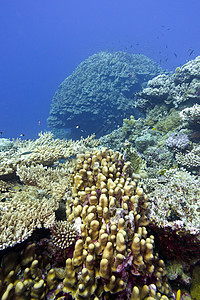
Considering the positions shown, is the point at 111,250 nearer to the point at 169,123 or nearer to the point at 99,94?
the point at 169,123

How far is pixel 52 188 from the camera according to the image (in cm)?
329

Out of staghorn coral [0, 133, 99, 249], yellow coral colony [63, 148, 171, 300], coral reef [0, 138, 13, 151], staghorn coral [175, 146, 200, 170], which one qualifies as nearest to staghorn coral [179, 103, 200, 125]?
staghorn coral [175, 146, 200, 170]

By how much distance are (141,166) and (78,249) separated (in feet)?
14.3

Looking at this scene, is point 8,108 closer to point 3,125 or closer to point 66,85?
point 3,125

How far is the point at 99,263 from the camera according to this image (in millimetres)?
1820

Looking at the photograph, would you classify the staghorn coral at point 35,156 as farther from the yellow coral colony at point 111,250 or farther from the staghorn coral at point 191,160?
the staghorn coral at point 191,160

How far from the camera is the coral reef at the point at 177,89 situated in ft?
32.6

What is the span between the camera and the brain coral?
63.4 feet

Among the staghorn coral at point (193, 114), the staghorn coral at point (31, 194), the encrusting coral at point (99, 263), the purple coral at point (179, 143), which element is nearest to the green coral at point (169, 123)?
the staghorn coral at point (193, 114)

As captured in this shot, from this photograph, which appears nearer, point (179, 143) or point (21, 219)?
point (21, 219)

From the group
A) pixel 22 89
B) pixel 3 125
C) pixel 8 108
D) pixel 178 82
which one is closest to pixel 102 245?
pixel 178 82

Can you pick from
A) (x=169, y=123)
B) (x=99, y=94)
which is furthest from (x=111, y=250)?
(x=99, y=94)

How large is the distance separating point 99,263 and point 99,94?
763 inches

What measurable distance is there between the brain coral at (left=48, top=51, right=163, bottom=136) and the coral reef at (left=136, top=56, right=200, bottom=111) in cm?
663
